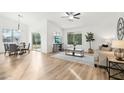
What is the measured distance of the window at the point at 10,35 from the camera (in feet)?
31.1

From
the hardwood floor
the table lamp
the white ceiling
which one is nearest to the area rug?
the hardwood floor

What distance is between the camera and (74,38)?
10.8 metres

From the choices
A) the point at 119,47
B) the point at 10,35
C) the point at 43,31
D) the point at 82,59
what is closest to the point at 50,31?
the point at 43,31

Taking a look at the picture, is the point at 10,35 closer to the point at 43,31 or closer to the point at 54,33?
the point at 43,31

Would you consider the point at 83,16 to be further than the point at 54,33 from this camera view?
No

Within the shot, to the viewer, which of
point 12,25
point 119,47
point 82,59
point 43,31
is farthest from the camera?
point 12,25

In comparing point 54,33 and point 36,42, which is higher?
point 54,33

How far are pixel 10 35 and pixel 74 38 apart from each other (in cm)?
583
